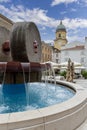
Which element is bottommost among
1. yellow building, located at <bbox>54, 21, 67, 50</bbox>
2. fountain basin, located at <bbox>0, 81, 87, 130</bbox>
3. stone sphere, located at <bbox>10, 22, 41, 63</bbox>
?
fountain basin, located at <bbox>0, 81, 87, 130</bbox>

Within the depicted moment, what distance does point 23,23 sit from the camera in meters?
8.99

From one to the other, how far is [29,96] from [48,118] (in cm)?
391

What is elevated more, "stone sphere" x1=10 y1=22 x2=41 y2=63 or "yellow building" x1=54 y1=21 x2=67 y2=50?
"yellow building" x1=54 y1=21 x2=67 y2=50

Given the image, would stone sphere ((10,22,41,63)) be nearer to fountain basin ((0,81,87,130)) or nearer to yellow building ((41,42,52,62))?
fountain basin ((0,81,87,130))

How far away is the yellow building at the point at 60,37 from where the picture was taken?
81775 mm

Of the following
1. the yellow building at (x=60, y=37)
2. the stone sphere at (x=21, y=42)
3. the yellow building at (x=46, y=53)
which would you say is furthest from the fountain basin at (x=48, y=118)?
the yellow building at (x=60, y=37)

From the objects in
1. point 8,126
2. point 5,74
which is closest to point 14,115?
point 8,126

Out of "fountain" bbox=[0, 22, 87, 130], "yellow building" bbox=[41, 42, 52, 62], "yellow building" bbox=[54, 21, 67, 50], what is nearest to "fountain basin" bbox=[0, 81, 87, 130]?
"fountain" bbox=[0, 22, 87, 130]

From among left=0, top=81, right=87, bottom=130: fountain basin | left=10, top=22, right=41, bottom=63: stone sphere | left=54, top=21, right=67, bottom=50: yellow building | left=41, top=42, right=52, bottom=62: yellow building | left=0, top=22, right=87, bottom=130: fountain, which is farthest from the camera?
left=54, top=21, right=67, bottom=50: yellow building

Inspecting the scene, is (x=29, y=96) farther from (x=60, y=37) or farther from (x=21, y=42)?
(x=60, y=37)

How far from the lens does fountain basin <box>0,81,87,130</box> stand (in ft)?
12.6

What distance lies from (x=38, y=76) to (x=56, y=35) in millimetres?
79331

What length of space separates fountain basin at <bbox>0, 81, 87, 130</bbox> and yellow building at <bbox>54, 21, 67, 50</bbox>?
74.5 meters

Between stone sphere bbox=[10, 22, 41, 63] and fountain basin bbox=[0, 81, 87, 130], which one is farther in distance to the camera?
stone sphere bbox=[10, 22, 41, 63]
